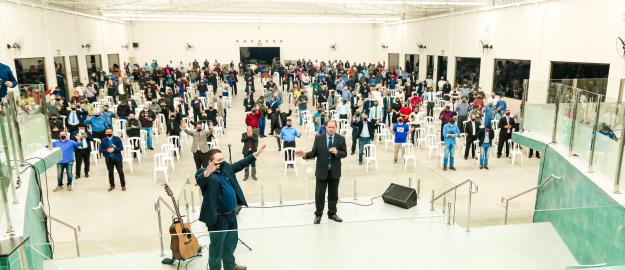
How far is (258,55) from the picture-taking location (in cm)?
3212

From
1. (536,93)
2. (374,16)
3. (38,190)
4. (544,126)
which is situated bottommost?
(38,190)

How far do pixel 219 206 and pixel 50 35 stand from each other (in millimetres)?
16668

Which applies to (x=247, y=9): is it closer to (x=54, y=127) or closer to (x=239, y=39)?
(x=239, y=39)

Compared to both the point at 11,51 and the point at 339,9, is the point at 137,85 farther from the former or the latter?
the point at 339,9

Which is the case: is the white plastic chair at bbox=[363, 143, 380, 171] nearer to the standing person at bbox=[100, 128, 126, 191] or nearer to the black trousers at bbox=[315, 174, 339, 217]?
the black trousers at bbox=[315, 174, 339, 217]

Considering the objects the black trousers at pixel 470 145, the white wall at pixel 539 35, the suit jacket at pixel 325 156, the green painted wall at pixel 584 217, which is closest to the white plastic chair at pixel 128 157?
the suit jacket at pixel 325 156

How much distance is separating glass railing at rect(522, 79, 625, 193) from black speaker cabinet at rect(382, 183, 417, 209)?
2537mm

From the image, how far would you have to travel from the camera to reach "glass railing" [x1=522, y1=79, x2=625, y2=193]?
18.3 feet

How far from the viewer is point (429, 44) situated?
2359cm

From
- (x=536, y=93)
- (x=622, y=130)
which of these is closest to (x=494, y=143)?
(x=536, y=93)

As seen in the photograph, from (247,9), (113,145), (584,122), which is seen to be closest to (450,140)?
(584,122)

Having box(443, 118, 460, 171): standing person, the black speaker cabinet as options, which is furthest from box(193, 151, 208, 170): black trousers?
box(443, 118, 460, 171): standing person

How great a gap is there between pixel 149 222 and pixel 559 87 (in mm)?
7505

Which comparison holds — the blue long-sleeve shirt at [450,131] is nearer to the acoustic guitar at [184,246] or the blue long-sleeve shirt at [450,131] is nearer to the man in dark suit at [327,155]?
the man in dark suit at [327,155]
